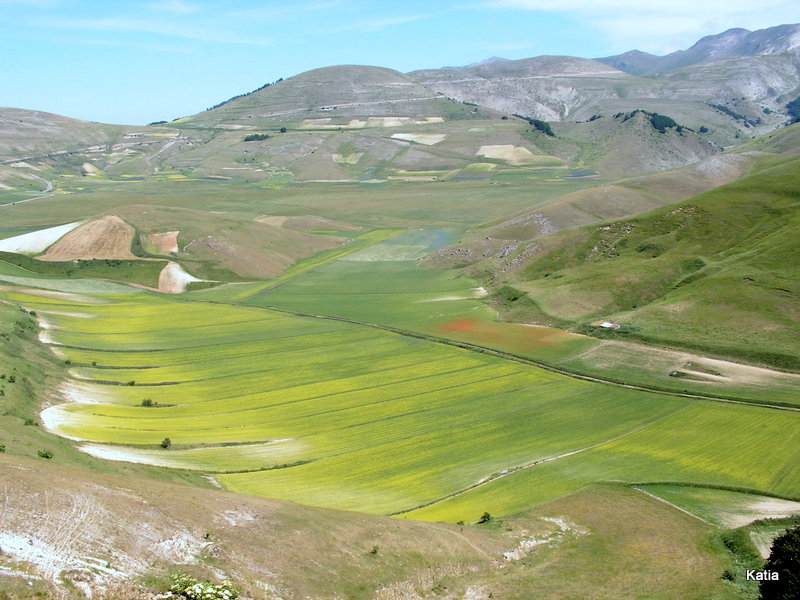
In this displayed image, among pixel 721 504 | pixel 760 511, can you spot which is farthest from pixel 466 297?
pixel 760 511

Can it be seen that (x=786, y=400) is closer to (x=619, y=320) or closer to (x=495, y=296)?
(x=619, y=320)

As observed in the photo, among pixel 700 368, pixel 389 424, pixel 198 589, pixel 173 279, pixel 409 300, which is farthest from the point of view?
pixel 173 279

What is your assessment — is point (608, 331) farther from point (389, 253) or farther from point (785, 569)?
point (389, 253)

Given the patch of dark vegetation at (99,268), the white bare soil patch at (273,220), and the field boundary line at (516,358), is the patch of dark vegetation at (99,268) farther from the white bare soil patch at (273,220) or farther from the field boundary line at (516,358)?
the white bare soil patch at (273,220)

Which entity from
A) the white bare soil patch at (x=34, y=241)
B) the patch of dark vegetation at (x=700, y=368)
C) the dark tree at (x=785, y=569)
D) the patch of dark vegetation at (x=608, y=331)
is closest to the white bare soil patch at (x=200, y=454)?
the dark tree at (x=785, y=569)

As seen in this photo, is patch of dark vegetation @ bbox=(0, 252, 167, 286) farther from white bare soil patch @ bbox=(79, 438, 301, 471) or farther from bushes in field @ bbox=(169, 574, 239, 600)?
bushes in field @ bbox=(169, 574, 239, 600)

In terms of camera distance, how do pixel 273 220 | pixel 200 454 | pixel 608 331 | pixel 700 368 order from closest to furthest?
pixel 200 454 → pixel 700 368 → pixel 608 331 → pixel 273 220

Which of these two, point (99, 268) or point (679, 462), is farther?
point (99, 268)
